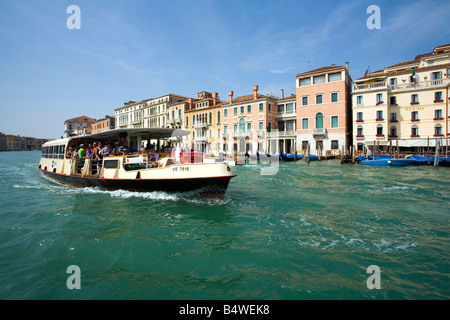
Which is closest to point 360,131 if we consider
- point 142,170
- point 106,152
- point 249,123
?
point 249,123

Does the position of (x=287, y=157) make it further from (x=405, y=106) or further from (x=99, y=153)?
(x=99, y=153)

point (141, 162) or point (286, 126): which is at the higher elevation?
point (286, 126)

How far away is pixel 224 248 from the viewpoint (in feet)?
15.9

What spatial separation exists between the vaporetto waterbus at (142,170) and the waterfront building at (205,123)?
91.1 feet

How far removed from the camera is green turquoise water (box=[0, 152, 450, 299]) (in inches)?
139

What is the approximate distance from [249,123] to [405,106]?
19863 millimetres

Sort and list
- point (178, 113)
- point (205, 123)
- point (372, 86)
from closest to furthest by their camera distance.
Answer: point (372, 86)
point (205, 123)
point (178, 113)

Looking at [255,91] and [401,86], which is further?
[255,91]

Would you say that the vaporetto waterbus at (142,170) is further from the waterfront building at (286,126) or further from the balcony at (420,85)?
the balcony at (420,85)

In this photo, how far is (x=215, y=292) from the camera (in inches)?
136

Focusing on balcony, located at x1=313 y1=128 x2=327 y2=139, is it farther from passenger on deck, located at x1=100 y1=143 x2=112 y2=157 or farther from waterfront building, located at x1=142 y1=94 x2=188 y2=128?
waterfront building, located at x1=142 y1=94 x2=188 y2=128
